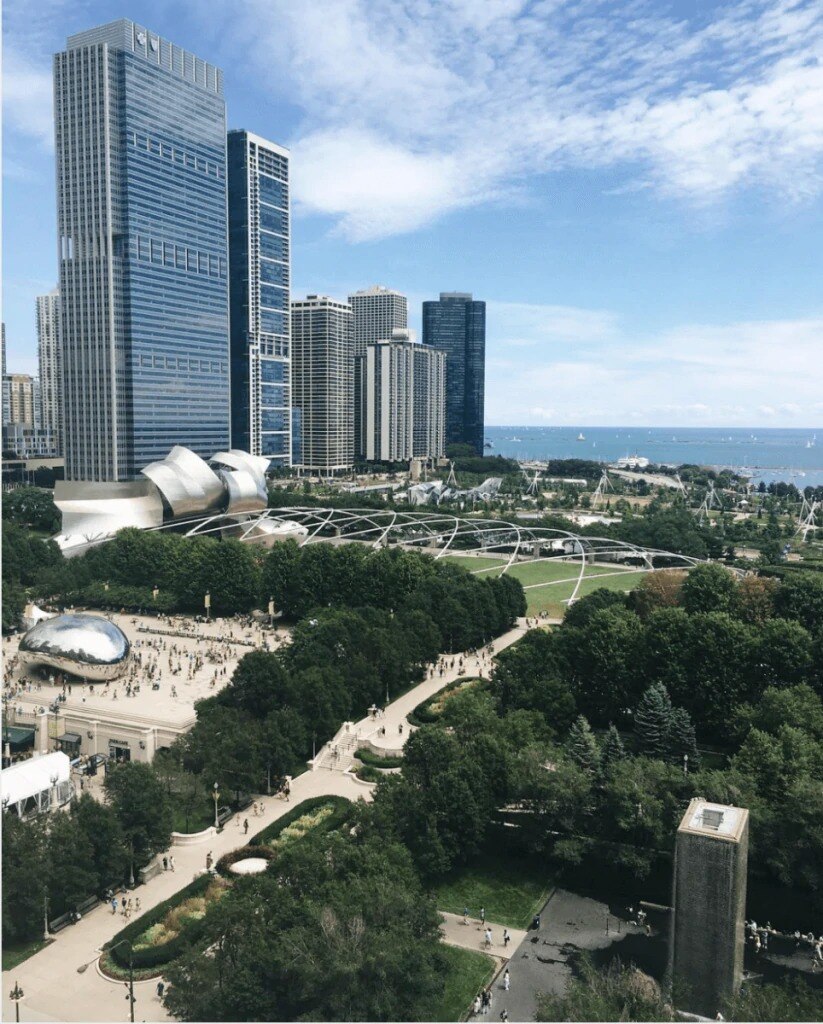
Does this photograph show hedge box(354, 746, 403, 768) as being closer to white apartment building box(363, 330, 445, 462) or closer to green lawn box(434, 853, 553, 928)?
green lawn box(434, 853, 553, 928)

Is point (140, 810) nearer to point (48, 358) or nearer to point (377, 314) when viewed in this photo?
point (48, 358)

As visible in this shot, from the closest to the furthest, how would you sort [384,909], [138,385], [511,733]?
[384,909] → [511,733] → [138,385]

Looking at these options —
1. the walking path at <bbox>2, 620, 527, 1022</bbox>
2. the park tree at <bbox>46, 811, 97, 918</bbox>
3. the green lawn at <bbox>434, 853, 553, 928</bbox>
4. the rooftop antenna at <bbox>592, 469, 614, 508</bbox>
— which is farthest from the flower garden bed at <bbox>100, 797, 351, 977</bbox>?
the rooftop antenna at <bbox>592, 469, 614, 508</bbox>

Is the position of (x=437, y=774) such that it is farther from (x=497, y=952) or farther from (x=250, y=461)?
(x=250, y=461)

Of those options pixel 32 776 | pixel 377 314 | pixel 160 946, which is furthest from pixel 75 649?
pixel 377 314

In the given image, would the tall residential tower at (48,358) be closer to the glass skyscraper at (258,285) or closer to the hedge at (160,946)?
the glass skyscraper at (258,285)

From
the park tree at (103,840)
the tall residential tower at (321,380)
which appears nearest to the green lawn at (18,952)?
the park tree at (103,840)

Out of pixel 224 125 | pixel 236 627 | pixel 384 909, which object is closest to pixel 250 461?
pixel 236 627
